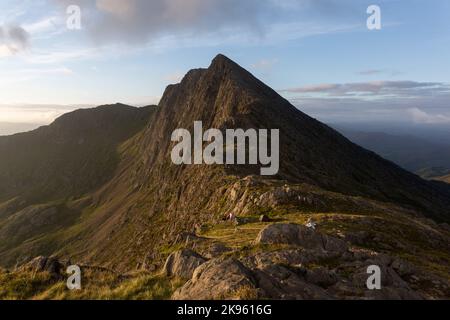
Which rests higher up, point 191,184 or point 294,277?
point 294,277

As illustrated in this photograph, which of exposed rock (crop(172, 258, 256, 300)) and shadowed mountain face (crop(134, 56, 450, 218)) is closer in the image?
exposed rock (crop(172, 258, 256, 300))

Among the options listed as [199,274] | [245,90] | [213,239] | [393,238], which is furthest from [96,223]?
[199,274]

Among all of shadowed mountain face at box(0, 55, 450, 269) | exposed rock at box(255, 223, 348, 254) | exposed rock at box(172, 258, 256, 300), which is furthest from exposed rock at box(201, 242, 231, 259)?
shadowed mountain face at box(0, 55, 450, 269)

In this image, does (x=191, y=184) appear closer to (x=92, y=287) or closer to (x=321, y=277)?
(x=92, y=287)

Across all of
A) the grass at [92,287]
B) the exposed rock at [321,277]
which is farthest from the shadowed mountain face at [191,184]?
the grass at [92,287]

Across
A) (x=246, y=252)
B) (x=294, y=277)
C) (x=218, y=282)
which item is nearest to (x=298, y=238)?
(x=246, y=252)

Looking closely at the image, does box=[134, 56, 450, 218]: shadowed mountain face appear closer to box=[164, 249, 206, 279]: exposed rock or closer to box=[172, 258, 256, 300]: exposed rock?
box=[164, 249, 206, 279]: exposed rock
